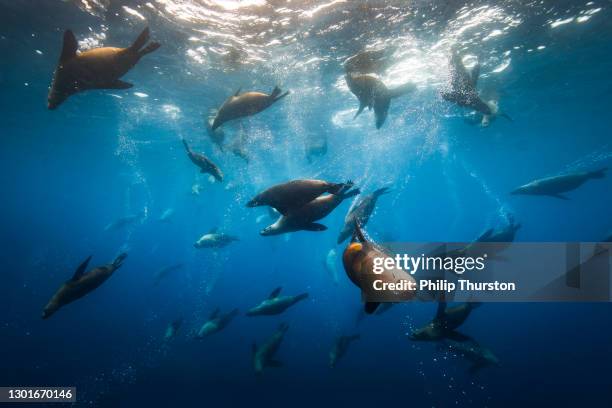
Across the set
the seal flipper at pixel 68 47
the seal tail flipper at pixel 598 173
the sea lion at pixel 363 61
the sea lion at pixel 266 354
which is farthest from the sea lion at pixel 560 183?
the seal flipper at pixel 68 47

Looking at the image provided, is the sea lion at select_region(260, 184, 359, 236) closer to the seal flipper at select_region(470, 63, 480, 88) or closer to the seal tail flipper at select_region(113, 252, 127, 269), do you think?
the seal tail flipper at select_region(113, 252, 127, 269)

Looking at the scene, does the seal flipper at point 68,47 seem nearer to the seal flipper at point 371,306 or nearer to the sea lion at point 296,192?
the sea lion at point 296,192

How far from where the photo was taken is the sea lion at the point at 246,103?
5.12 meters

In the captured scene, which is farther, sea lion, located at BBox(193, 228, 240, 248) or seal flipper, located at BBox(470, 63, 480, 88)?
sea lion, located at BBox(193, 228, 240, 248)

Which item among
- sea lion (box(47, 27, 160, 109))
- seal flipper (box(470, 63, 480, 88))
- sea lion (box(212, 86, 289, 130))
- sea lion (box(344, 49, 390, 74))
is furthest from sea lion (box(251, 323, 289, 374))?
seal flipper (box(470, 63, 480, 88))

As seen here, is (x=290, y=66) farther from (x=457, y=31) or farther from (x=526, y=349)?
(x=526, y=349)

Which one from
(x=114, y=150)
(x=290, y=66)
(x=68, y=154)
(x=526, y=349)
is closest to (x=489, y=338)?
(x=526, y=349)

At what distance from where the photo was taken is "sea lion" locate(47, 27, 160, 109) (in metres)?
3.51

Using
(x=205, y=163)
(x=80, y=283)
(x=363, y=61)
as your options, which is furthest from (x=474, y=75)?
(x=80, y=283)

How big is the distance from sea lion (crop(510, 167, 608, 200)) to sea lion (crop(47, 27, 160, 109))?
41.0ft

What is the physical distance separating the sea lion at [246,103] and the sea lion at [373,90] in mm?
1841

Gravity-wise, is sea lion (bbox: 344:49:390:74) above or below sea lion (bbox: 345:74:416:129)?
above

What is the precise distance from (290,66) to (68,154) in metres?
40.6

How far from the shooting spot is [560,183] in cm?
1071
